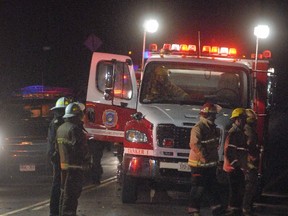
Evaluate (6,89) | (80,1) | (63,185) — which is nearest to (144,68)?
(63,185)

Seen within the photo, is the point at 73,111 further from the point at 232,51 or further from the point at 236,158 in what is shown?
the point at 232,51

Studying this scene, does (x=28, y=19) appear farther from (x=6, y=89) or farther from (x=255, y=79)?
(x=255, y=79)

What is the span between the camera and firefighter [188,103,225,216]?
9.12 meters

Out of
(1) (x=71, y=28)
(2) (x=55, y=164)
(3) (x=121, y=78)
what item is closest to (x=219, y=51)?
(3) (x=121, y=78)

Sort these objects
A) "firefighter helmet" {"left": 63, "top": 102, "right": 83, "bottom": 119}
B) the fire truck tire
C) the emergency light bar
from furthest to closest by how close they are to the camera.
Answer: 1. the emergency light bar
2. the fire truck tire
3. "firefighter helmet" {"left": 63, "top": 102, "right": 83, "bottom": 119}

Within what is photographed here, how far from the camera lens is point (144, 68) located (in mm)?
11086

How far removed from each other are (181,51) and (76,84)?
707 inches

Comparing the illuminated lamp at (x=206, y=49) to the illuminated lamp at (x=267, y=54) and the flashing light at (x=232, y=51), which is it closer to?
the flashing light at (x=232, y=51)

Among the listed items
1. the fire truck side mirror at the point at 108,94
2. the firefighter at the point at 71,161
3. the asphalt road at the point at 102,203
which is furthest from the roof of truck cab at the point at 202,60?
the firefighter at the point at 71,161

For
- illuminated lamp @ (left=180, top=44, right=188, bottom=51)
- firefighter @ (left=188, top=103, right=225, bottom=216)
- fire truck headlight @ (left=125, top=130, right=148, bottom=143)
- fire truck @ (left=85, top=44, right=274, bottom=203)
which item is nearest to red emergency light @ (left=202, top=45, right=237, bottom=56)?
fire truck @ (left=85, top=44, right=274, bottom=203)

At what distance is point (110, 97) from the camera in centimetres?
1110

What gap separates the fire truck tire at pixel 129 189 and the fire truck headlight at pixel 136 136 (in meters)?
0.68

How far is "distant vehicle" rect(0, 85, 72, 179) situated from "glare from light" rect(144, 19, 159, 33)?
11.7ft

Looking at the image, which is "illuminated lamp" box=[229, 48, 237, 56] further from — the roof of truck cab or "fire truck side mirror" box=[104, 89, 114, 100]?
"fire truck side mirror" box=[104, 89, 114, 100]
